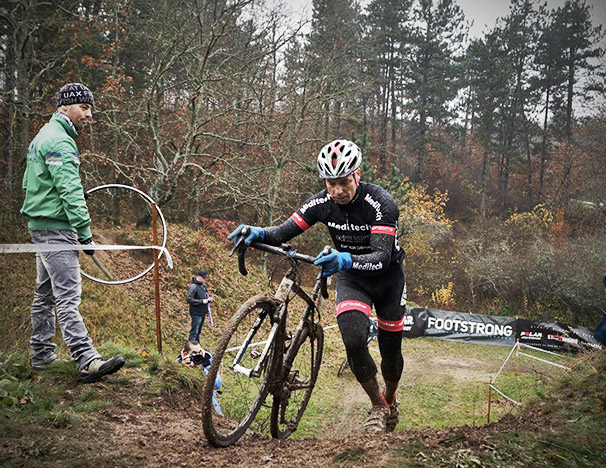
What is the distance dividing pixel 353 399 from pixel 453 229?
2838cm

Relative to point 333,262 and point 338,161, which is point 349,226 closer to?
point 338,161

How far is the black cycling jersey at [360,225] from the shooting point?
396cm

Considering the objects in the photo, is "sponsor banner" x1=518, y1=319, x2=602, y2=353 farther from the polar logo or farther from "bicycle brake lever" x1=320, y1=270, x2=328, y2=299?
"bicycle brake lever" x1=320, y1=270, x2=328, y2=299

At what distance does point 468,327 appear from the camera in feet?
64.8

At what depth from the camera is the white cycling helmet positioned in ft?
12.9

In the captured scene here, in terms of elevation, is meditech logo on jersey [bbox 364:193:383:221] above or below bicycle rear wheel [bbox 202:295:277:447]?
above

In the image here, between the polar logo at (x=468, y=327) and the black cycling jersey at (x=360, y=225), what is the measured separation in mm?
16590

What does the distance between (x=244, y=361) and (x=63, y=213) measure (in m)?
2.05

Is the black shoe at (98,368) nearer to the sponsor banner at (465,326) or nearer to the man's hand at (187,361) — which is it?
the man's hand at (187,361)

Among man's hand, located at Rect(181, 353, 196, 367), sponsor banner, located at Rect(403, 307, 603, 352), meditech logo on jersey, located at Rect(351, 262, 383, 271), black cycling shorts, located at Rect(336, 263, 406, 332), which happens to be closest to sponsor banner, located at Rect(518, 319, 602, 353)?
sponsor banner, located at Rect(403, 307, 603, 352)

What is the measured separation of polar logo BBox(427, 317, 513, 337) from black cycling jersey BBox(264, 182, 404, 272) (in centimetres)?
1659

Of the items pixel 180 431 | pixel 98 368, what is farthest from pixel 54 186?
pixel 180 431

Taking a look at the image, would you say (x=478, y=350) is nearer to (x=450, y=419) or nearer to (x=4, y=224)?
(x=450, y=419)

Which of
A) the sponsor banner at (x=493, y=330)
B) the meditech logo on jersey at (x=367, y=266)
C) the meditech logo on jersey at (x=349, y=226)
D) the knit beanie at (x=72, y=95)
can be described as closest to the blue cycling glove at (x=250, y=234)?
the meditech logo on jersey at (x=349, y=226)
